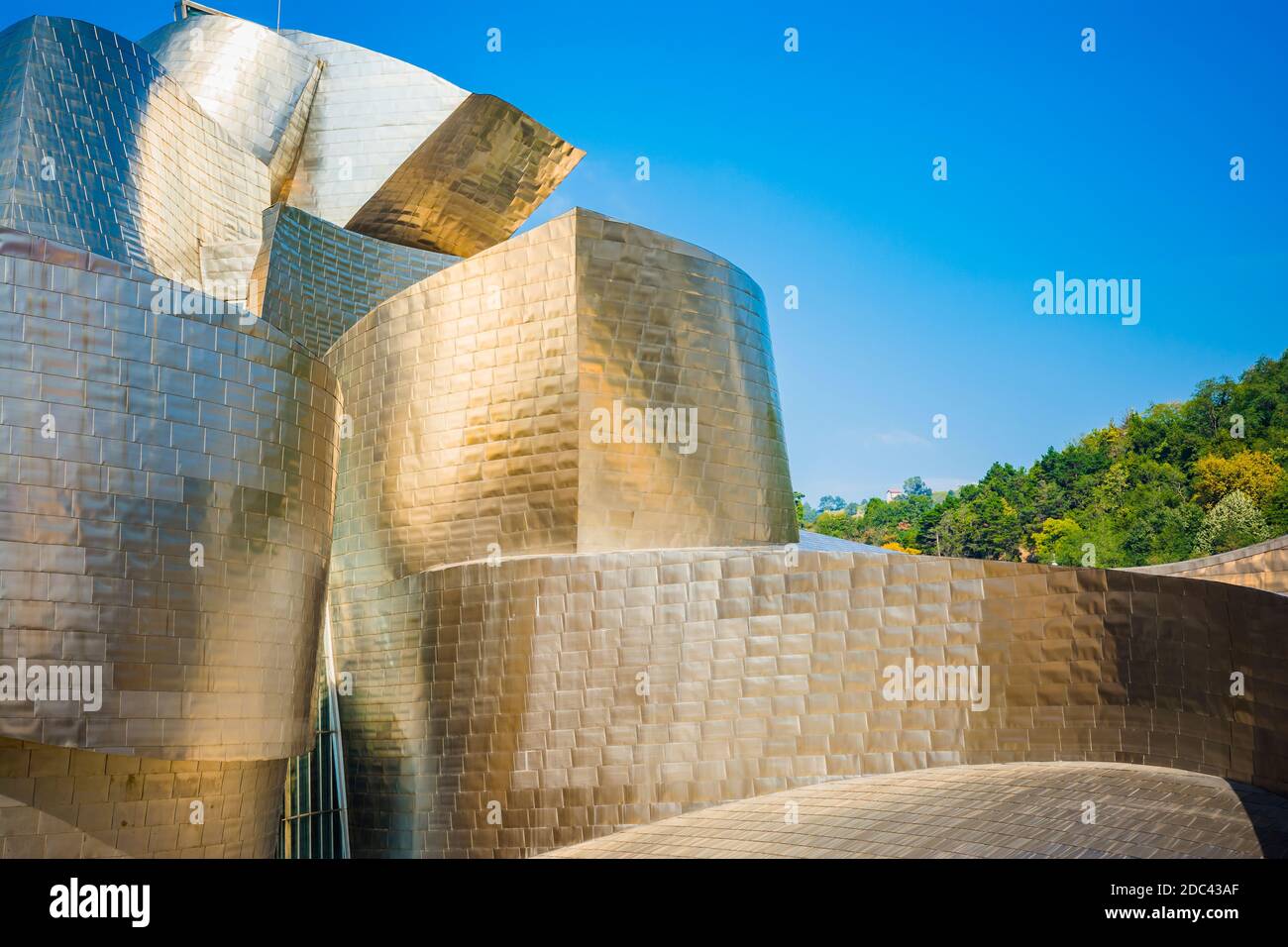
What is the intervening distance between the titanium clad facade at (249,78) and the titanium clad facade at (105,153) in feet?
6.46

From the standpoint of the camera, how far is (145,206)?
18.4 meters

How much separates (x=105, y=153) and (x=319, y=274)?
11.4ft

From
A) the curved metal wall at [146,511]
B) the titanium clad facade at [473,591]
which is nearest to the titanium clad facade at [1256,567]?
the titanium clad facade at [473,591]

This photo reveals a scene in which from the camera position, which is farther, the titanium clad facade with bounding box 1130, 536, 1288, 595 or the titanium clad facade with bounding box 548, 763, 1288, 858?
the titanium clad facade with bounding box 1130, 536, 1288, 595

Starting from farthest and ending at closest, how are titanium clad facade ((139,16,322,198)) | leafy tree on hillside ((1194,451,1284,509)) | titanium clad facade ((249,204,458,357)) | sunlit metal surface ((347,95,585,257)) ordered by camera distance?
leafy tree on hillside ((1194,451,1284,509))
titanium clad facade ((139,16,322,198))
sunlit metal surface ((347,95,585,257))
titanium clad facade ((249,204,458,357))

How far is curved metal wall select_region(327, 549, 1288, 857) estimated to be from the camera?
12.0 m

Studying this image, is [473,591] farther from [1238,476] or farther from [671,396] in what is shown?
[1238,476]

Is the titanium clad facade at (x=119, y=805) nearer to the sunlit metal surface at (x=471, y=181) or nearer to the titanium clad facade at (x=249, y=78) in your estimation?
the sunlit metal surface at (x=471, y=181)

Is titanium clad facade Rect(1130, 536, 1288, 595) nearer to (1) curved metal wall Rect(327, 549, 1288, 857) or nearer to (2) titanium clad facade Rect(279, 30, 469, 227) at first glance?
(1) curved metal wall Rect(327, 549, 1288, 857)

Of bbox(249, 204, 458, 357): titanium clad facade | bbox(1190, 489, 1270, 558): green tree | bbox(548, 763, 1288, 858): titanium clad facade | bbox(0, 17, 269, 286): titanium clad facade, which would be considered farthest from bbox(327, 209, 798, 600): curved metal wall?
bbox(1190, 489, 1270, 558): green tree

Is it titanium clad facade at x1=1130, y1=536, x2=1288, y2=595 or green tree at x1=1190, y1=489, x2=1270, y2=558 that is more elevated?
green tree at x1=1190, y1=489, x2=1270, y2=558

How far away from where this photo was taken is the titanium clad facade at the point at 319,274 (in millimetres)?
18984

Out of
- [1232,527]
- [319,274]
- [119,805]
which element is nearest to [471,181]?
[319,274]

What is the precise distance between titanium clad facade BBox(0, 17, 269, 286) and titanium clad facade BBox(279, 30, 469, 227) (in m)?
2.44
